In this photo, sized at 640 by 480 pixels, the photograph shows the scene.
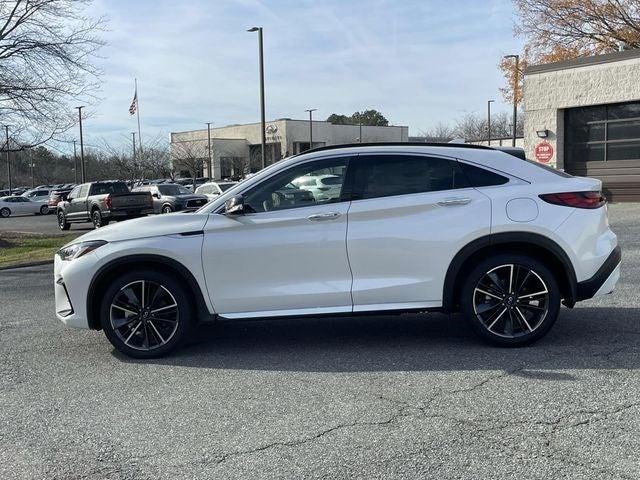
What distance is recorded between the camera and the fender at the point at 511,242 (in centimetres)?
536

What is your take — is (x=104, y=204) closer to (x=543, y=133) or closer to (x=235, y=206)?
(x=543, y=133)

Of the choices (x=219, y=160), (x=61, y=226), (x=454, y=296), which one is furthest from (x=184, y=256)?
(x=219, y=160)

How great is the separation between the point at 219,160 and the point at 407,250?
70838 millimetres

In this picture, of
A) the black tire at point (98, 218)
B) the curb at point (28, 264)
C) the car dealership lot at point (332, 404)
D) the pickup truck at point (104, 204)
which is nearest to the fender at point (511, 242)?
the car dealership lot at point (332, 404)

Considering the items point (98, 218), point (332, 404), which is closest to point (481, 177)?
point (332, 404)

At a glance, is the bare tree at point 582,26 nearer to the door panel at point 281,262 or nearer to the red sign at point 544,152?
the red sign at point 544,152

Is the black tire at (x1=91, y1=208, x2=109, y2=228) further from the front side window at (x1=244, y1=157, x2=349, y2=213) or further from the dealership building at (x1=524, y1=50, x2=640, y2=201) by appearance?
the front side window at (x1=244, y1=157, x2=349, y2=213)

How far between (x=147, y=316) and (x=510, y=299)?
3.22 m

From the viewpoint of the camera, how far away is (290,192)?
561cm

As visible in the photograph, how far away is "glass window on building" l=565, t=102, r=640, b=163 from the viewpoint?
70.6 ft

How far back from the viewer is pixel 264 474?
3.44 meters

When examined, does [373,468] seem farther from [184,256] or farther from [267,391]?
[184,256]

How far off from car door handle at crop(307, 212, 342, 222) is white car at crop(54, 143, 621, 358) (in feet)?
0.05

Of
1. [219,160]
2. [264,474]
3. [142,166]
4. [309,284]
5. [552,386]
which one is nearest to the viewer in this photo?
[264,474]
